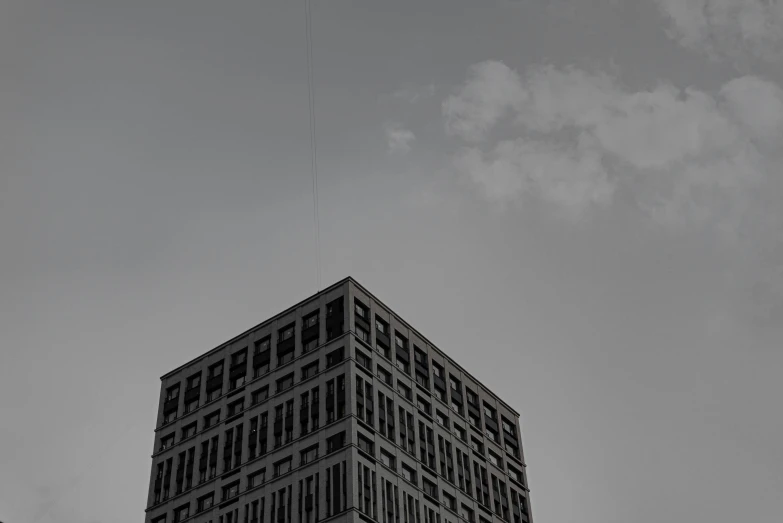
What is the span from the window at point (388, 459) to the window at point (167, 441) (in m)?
31.0

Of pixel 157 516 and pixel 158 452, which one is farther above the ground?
pixel 158 452

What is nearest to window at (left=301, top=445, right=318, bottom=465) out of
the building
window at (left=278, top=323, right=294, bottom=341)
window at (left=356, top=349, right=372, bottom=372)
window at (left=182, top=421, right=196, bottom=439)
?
the building

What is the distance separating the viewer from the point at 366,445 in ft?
398

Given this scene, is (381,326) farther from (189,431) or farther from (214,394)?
(189,431)

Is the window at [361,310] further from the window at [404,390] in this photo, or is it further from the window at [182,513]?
the window at [182,513]

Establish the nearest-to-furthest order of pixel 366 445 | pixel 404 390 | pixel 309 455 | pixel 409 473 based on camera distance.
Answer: pixel 366 445, pixel 309 455, pixel 409 473, pixel 404 390

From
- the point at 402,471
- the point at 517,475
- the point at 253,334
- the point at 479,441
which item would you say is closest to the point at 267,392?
the point at 253,334

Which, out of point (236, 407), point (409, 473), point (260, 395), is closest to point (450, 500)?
point (409, 473)

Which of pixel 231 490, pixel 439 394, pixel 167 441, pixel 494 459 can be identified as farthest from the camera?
pixel 494 459

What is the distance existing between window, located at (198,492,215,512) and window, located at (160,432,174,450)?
12.0m

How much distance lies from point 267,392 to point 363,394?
1349 cm

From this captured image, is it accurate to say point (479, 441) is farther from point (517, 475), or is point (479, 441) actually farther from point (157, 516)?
point (157, 516)

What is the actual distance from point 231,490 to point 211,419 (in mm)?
12479

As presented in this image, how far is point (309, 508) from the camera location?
4557 inches
